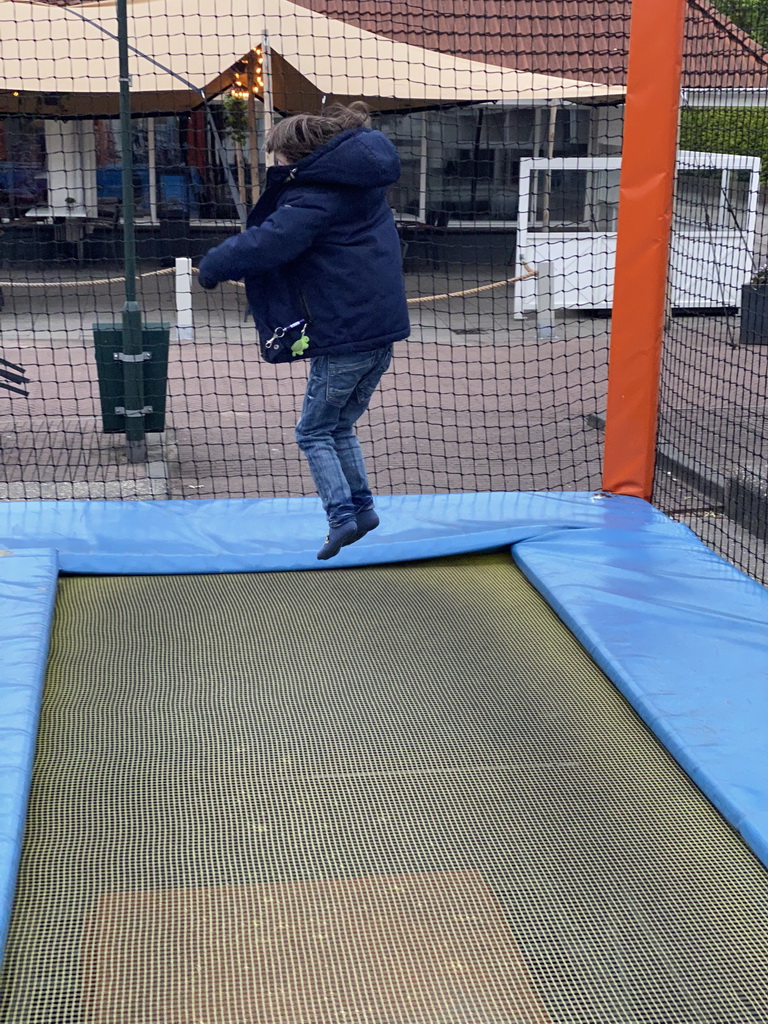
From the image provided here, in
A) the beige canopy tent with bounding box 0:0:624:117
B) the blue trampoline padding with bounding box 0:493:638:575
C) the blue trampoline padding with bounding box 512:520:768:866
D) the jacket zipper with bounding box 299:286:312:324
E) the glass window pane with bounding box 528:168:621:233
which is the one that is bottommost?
the blue trampoline padding with bounding box 512:520:768:866

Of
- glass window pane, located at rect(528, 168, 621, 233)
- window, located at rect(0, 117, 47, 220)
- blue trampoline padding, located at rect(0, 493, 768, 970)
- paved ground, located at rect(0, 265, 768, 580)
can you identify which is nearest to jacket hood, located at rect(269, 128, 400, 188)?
blue trampoline padding, located at rect(0, 493, 768, 970)

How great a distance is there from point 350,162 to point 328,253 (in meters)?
0.25

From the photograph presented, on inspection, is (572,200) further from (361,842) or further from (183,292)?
(361,842)

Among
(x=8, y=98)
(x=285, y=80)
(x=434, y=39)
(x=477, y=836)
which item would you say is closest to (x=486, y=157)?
(x=434, y=39)

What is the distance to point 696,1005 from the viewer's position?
171 centimetres

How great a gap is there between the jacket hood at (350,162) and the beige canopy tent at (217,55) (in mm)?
5867

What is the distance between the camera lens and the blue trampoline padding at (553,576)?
7.72 feet

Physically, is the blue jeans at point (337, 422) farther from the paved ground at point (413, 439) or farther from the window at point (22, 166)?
the window at point (22, 166)

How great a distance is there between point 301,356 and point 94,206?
9.31 meters

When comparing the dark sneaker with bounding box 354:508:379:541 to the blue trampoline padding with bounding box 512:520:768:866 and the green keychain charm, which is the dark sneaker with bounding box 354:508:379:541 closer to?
the green keychain charm

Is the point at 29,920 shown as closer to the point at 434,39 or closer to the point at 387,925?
the point at 387,925

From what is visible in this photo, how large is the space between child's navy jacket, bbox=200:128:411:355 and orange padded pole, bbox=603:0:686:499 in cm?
149

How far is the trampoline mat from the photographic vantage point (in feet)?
5.65

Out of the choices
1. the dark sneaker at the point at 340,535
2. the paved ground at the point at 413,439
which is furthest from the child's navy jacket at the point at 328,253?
the paved ground at the point at 413,439
